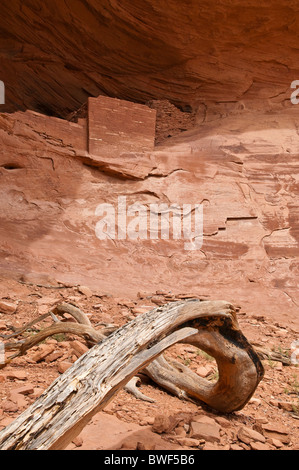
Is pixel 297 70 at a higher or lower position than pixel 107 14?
lower

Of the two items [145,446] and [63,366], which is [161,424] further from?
[63,366]

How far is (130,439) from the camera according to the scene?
1.80 metres

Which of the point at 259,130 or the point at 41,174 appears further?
the point at 259,130

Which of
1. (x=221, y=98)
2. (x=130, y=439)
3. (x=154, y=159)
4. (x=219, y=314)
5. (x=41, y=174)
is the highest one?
(x=221, y=98)

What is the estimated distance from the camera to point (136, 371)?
153 centimetres

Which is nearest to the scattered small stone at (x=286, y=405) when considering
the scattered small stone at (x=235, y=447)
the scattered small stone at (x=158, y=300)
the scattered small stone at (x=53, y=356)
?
the scattered small stone at (x=235, y=447)

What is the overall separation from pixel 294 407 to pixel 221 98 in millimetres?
7732

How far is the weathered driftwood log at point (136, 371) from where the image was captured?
1263 mm

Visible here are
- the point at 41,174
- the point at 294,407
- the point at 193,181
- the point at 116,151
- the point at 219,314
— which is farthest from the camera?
the point at 193,181

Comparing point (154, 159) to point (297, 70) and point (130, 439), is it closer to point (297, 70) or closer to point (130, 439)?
point (297, 70)

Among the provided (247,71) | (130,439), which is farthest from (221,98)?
(130,439)

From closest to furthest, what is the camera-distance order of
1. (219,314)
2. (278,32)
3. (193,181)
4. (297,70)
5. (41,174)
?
(219,314)
(41,174)
(193,181)
(278,32)
(297,70)

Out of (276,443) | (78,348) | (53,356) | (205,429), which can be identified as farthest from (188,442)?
(53,356)

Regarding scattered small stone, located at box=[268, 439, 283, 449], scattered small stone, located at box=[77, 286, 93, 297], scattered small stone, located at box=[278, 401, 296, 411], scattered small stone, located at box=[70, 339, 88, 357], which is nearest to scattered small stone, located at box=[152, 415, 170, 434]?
scattered small stone, located at box=[268, 439, 283, 449]
